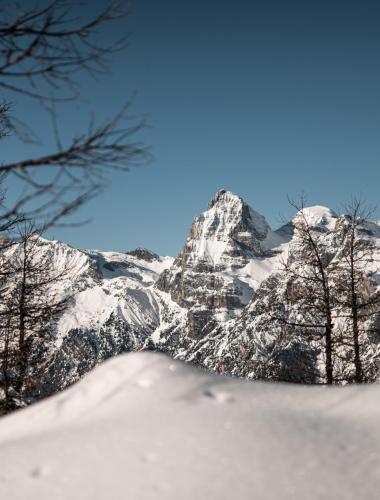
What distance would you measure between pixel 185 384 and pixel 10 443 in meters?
1.06

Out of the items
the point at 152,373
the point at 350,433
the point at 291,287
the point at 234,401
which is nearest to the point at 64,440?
the point at 152,373

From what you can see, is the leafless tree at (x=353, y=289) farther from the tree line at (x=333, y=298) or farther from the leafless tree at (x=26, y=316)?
the leafless tree at (x=26, y=316)

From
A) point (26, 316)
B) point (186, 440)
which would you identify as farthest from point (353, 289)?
point (186, 440)

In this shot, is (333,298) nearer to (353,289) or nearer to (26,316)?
(353,289)

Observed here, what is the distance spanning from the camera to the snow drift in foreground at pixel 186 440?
2.18 metres

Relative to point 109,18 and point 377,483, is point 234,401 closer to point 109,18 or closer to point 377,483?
point 377,483

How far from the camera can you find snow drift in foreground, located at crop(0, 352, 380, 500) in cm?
218

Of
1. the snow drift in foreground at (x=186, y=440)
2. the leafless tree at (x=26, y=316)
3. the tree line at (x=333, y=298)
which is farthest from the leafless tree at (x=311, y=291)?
the snow drift in foreground at (x=186, y=440)

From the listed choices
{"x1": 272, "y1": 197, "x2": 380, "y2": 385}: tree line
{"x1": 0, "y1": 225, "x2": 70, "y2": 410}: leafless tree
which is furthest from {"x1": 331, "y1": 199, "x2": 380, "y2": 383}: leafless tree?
{"x1": 0, "y1": 225, "x2": 70, "y2": 410}: leafless tree

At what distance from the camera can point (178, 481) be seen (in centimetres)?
216

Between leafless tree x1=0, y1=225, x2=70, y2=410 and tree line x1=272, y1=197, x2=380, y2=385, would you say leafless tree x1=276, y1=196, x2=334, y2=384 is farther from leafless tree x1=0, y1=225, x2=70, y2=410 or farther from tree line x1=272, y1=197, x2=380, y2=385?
leafless tree x1=0, y1=225, x2=70, y2=410

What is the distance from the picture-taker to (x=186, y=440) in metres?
2.39

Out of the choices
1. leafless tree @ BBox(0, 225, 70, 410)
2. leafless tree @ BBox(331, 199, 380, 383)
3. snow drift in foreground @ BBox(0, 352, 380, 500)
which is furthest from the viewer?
leafless tree @ BBox(331, 199, 380, 383)

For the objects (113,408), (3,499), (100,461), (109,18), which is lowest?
(3,499)
